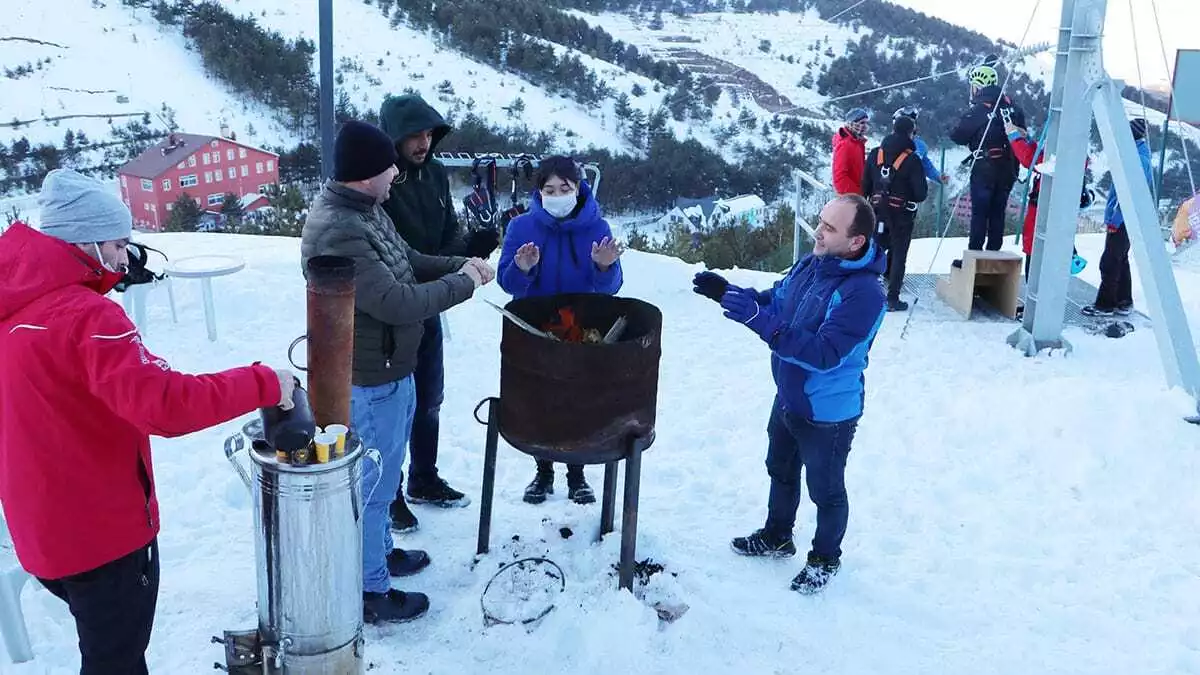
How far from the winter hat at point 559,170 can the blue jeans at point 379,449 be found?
996mm

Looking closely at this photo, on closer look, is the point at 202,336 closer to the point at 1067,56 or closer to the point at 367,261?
the point at 367,261

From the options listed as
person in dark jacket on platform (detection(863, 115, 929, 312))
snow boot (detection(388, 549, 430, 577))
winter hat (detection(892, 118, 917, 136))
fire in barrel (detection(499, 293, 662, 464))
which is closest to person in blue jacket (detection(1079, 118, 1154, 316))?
person in dark jacket on platform (detection(863, 115, 929, 312))

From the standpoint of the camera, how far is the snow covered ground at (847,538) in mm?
3098

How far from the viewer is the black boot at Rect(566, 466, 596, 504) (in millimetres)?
4168

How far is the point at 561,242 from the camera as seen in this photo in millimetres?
3672

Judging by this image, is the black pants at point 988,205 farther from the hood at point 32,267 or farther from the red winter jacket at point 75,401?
the hood at point 32,267

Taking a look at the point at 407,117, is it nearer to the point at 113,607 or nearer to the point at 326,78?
the point at 113,607

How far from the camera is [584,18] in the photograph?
46812 mm

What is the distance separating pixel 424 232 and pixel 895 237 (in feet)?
15.9

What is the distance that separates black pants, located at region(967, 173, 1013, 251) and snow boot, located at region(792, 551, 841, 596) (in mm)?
5095

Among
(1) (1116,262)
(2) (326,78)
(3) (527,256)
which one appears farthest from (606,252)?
(1) (1116,262)

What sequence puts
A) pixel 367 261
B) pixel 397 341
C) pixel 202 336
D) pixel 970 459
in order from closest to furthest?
pixel 367 261 → pixel 397 341 → pixel 970 459 → pixel 202 336

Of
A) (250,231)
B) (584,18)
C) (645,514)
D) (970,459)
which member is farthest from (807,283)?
(584,18)

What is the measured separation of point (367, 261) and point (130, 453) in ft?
3.02
